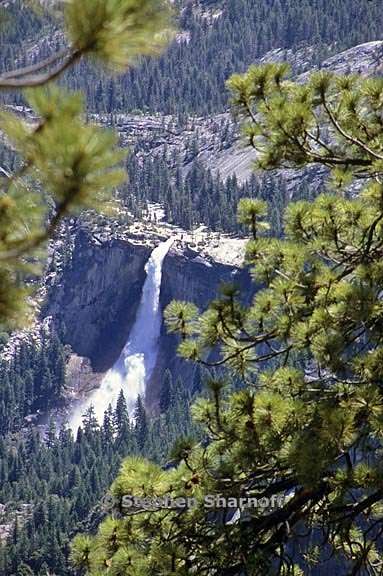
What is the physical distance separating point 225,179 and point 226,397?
12257 cm

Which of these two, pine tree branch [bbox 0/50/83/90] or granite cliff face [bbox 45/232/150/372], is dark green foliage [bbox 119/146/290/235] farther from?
pine tree branch [bbox 0/50/83/90]

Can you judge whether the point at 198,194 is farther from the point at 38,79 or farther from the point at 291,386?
the point at 38,79

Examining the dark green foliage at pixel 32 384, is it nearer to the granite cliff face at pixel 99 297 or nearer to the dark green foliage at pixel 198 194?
the granite cliff face at pixel 99 297

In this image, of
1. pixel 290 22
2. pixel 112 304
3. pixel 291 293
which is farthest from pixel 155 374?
pixel 291 293

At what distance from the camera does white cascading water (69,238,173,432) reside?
10606cm

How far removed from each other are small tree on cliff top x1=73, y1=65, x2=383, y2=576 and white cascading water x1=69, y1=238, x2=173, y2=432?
95.6 m

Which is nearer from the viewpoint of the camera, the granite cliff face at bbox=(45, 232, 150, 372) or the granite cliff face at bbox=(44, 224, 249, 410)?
the granite cliff face at bbox=(44, 224, 249, 410)

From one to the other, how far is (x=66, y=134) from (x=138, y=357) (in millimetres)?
104457

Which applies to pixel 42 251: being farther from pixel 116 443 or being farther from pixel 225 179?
pixel 225 179

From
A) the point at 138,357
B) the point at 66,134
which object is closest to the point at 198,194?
the point at 138,357

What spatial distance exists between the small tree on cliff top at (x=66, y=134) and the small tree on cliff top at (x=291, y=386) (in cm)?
262

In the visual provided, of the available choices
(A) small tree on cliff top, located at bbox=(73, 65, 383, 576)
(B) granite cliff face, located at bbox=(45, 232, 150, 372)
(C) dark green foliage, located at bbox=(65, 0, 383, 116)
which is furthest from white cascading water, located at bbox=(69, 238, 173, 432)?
(A) small tree on cliff top, located at bbox=(73, 65, 383, 576)

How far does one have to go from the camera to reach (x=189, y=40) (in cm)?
17538

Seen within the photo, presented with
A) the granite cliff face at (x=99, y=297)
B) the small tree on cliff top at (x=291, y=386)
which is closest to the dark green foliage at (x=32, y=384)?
the granite cliff face at (x=99, y=297)
